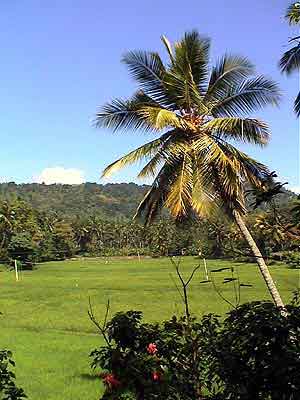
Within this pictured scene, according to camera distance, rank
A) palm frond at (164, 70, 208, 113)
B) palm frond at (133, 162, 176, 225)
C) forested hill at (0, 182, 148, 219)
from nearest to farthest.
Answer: palm frond at (133, 162, 176, 225), palm frond at (164, 70, 208, 113), forested hill at (0, 182, 148, 219)

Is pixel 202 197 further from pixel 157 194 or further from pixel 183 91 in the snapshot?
pixel 183 91

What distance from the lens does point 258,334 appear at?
8.98ft

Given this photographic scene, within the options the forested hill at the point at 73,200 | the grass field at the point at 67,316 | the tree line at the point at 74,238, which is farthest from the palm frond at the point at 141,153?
the forested hill at the point at 73,200

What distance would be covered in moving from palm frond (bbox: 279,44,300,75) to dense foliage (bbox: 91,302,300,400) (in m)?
5.24

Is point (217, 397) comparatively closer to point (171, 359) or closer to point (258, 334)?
point (258, 334)

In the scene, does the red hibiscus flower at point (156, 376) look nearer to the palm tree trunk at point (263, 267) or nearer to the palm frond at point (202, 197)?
the palm tree trunk at point (263, 267)

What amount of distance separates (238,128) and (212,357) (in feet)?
25.7

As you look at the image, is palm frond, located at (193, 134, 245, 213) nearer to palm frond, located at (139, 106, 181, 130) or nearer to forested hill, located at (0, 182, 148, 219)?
palm frond, located at (139, 106, 181, 130)

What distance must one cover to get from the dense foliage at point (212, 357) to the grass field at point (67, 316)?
480 millimetres

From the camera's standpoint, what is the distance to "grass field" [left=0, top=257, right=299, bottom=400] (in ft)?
39.4

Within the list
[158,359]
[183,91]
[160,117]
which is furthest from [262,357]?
[183,91]

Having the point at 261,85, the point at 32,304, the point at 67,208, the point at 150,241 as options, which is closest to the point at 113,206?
the point at 67,208

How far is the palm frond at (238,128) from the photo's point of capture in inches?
404

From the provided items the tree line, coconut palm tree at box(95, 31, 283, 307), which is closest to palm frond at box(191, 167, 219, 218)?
coconut palm tree at box(95, 31, 283, 307)
